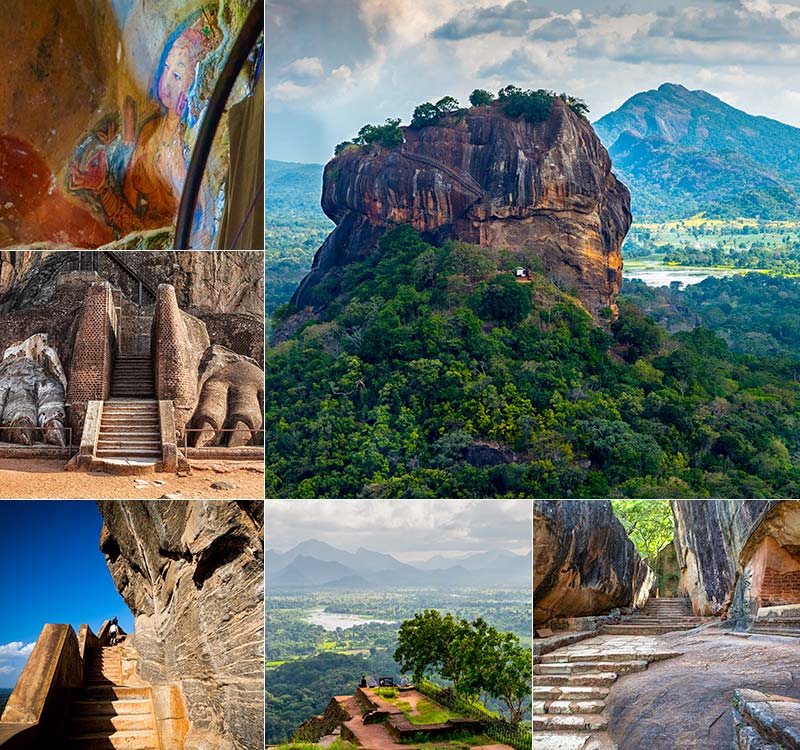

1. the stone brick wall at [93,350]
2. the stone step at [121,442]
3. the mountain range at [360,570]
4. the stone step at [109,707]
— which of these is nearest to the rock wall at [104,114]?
the stone brick wall at [93,350]

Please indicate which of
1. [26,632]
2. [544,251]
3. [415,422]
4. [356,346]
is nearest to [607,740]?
[26,632]

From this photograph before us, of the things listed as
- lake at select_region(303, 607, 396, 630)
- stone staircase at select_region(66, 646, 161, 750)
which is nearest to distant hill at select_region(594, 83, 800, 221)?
lake at select_region(303, 607, 396, 630)

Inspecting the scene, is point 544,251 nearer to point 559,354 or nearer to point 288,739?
point 559,354

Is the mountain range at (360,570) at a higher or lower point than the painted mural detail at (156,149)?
lower

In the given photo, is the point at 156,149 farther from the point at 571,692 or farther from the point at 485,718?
the point at 485,718

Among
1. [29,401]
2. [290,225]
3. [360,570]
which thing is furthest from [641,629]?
[290,225]

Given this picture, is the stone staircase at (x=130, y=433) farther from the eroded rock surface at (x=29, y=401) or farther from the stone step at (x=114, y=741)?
the stone step at (x=114, y=741)

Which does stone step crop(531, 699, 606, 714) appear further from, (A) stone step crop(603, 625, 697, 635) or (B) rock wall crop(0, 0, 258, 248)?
(B) rock wall crop(0, 0, 258, 248)
